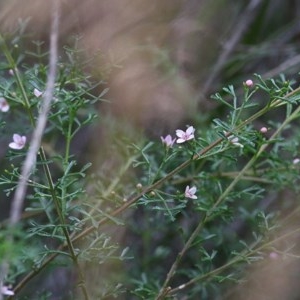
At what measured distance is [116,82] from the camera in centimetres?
197

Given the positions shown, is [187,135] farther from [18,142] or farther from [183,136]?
[18,142]

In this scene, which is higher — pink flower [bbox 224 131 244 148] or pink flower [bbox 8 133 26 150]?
pink flower [bbox 8 133 26 150]

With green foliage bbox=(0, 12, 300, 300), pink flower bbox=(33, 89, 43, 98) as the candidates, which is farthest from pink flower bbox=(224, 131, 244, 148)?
pink flower bbox=(33, 89, 43, 98)

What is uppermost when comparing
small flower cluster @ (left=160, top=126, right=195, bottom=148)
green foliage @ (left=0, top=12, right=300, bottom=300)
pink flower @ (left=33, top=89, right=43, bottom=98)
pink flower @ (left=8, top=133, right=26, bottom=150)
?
pink flower @ (left=33, top=89, right=43, bottom=98)

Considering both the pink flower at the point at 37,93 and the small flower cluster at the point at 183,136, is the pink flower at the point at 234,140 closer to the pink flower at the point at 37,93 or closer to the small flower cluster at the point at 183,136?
the small flower cluster at the point at 183,136

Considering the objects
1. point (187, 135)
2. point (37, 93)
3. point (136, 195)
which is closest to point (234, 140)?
point (187, 135)

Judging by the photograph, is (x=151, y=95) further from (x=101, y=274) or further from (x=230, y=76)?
(x=101, y=274)

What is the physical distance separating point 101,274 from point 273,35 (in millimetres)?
1115

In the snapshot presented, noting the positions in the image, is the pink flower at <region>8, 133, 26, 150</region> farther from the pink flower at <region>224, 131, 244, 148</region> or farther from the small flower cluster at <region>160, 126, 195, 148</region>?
the pink flower at <region>224, 131, 244, 148</region>

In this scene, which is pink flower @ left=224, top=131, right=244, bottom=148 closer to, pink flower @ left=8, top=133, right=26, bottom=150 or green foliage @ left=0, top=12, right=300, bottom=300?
green foliage @ left=0, top=12, right=300, bottom=300

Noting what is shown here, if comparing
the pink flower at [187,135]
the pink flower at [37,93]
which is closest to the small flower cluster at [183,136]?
the pink flower at [187,135]

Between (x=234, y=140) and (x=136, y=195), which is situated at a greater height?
(x=234, y=140)

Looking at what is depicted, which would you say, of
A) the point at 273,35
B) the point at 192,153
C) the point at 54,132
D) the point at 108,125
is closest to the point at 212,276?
the point at 192,153

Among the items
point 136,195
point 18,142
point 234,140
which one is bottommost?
point 136,195
